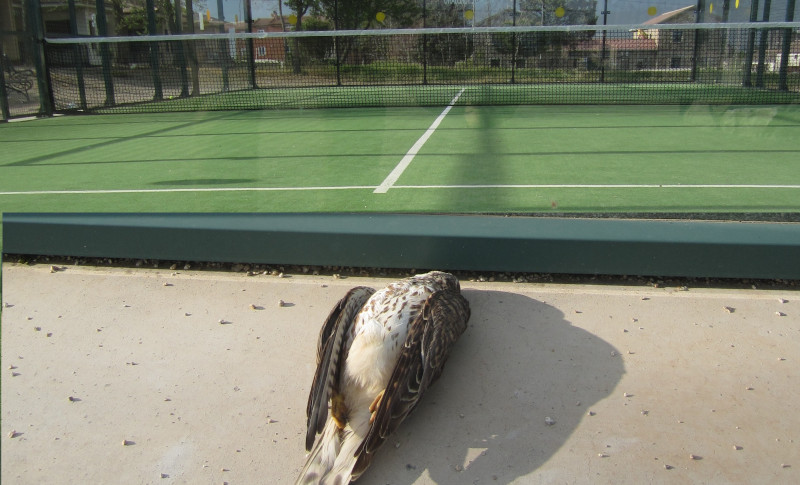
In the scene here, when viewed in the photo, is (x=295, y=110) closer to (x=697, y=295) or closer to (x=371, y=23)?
(x=371, y=23)

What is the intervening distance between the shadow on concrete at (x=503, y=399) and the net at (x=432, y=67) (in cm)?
252

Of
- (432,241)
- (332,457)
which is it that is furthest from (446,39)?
(332,457)

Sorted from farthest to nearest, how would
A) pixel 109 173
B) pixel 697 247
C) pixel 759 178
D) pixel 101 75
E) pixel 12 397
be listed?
pixel 101 75, pixel 109 173, pixel 759 178, pixel 697 247, pixel 12 397

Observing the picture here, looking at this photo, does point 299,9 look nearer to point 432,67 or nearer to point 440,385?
point 440,385

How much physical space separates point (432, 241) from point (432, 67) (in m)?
6.08

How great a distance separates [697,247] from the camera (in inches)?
149

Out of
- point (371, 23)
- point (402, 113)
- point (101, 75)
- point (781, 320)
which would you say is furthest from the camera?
point (402, 113)

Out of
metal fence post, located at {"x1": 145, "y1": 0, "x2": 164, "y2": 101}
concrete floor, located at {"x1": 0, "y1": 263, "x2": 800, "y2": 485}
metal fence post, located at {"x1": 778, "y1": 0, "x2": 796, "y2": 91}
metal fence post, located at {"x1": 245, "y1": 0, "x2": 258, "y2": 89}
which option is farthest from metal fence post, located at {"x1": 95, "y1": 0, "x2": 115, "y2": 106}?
metal fence post, located at {"x1": 778, "y1": 0, "x2": 796, "y2": 91}

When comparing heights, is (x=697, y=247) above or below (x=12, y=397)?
above

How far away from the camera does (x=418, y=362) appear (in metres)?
2.85

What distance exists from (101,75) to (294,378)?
6.79 metres

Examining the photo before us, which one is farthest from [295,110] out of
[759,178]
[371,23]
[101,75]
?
[759,178]

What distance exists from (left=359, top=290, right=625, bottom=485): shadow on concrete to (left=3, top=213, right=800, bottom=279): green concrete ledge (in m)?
0.35

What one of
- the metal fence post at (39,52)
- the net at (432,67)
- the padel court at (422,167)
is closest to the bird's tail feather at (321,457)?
the padel court at (422,167)
